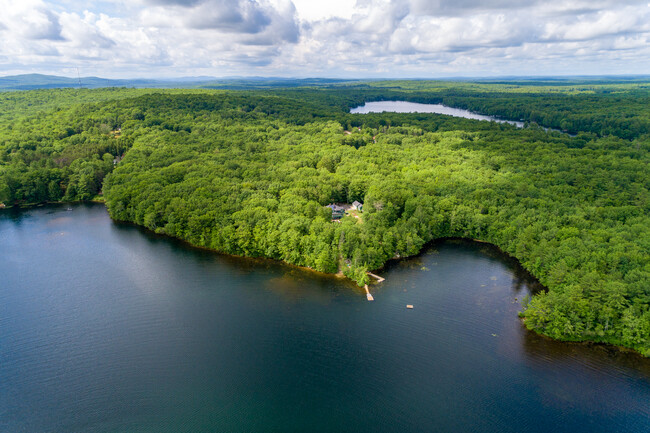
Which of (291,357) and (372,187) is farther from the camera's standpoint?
(372,187)

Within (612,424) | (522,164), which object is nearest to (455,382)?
(612,424)

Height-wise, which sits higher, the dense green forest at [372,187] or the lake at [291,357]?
the dense green forest at [372,187]

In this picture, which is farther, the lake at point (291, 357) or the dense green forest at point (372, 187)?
the dense green forest at point (372, 187)

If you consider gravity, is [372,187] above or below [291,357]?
above

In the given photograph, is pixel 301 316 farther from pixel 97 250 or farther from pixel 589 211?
pixel 589 211
